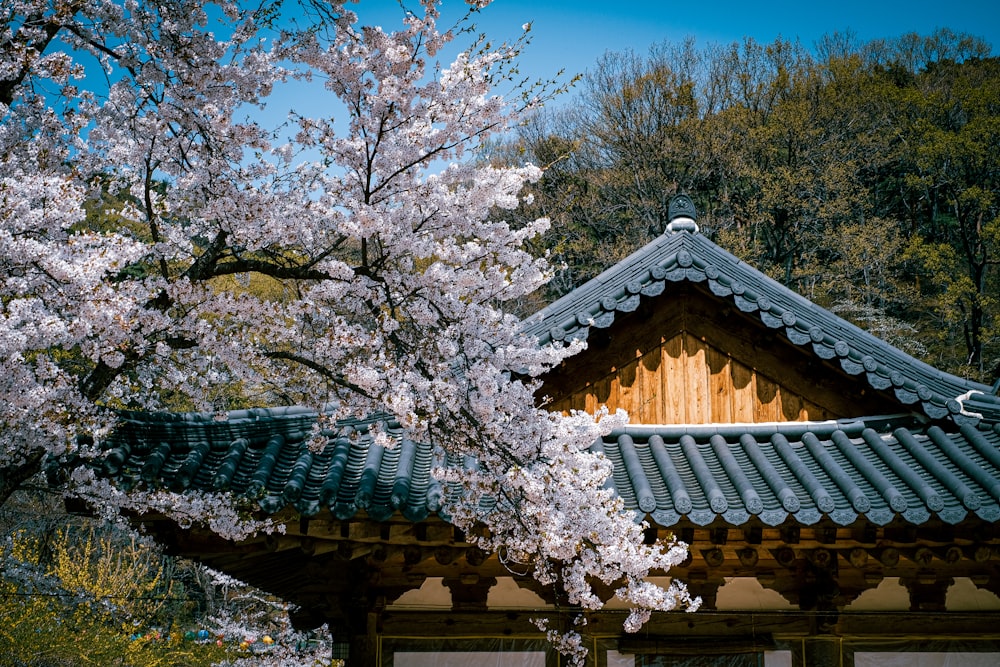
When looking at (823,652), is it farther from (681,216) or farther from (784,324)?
(681,216)

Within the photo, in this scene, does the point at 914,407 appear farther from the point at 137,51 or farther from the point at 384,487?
the point at 137,51

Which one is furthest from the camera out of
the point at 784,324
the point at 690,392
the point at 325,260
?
the point at 690,392

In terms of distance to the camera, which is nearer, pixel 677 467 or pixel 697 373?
pixel 677 467

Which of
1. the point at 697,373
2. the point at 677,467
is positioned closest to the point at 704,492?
the point at 677,467

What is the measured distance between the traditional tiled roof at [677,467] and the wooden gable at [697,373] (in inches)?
10.7

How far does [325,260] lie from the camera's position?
4762mm

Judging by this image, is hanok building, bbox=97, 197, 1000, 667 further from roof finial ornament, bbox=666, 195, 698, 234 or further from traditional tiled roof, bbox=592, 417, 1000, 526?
roof finial ornament, bbox=666, 195, 698, 234

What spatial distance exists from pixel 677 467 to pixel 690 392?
0.93m

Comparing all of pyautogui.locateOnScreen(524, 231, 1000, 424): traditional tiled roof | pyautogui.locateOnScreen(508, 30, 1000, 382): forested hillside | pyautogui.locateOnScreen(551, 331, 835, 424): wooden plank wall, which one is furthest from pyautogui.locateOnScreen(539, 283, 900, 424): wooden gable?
pyautogui.locateOnScreen(508, 30, 1000, 382): forested hillside

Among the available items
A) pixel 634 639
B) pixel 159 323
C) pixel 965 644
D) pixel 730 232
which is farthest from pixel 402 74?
pixel 730 232

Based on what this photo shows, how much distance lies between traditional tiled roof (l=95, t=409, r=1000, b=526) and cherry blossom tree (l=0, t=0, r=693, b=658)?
243mm

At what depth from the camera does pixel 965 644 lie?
5.52 m

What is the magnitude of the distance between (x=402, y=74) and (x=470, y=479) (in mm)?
2124

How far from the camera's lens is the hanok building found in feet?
15.6
